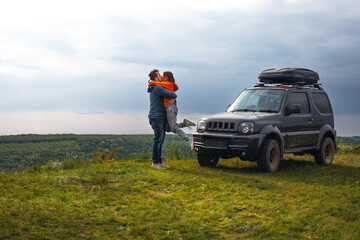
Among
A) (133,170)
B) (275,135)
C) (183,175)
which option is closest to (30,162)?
(133,170)

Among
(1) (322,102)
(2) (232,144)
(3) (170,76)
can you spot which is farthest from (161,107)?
(1) (322,102)

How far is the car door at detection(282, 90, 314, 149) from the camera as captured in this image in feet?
36.9

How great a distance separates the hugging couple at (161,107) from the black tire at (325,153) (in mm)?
4284

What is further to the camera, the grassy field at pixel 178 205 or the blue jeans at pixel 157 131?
the blue jeans at pixel 157 131

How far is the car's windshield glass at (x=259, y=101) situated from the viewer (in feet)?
37.1

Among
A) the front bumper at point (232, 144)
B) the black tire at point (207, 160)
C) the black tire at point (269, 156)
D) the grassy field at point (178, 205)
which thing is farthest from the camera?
the black tire at point (207, 160)

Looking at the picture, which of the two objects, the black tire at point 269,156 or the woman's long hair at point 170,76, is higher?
the woman's long hair at point 170,76

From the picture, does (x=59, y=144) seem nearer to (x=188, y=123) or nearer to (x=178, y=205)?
(x=188, y=123)

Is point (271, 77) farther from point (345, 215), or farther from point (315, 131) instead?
point (345, 215)

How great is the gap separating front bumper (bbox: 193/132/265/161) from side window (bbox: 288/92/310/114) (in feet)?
6.45

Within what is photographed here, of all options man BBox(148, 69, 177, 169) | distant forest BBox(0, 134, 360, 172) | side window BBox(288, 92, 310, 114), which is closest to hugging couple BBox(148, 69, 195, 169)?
man BBox(148, 69, 177, 169)

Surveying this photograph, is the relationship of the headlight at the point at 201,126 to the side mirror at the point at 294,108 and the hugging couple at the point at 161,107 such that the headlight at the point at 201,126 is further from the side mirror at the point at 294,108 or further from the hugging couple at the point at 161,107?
the side mirror at the point at 294,108

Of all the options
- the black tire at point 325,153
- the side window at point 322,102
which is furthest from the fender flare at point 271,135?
the side window at point 322,102

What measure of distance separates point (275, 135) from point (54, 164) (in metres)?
6.42
